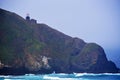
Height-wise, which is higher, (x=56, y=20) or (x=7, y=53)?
(x=56, y=20)

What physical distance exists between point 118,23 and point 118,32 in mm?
249

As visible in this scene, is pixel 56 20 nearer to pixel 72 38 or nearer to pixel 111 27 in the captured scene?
pixel 72 38

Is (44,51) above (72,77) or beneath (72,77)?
above

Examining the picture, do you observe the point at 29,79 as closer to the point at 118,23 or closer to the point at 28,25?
the point at 28,25

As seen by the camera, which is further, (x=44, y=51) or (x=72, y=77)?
(x=44, y=51)

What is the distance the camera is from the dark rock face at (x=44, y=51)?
967 cm

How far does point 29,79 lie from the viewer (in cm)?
962

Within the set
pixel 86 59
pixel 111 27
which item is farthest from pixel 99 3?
pixel 86 59

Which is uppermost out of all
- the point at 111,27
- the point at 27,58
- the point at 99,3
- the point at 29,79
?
the point at 99,3

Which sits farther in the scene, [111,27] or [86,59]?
[86,59]

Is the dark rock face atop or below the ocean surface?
atop

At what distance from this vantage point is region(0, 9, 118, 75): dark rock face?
9672 mm

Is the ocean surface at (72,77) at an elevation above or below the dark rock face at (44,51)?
below

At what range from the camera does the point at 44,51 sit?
32.3ft
